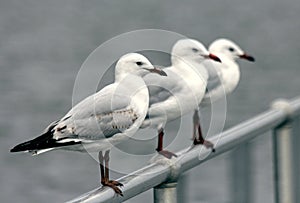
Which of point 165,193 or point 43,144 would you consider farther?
point 43,144

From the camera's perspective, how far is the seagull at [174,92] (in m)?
3.69

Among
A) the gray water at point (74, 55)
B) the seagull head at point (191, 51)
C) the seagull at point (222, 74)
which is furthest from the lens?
Answer: the gray water at point (74, 55)

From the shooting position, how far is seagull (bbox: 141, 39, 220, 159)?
12.1ft

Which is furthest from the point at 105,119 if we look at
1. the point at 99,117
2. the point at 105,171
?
the point at 105,171

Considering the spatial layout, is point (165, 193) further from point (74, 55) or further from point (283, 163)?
point (74, 55)

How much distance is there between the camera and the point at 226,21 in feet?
67.4

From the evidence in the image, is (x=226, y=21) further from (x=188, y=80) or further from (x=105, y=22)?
(x=188, y=80)

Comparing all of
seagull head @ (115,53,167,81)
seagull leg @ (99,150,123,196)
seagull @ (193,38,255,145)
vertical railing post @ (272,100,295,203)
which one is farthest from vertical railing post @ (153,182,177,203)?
vertical railing post @ (272,100,295,203)

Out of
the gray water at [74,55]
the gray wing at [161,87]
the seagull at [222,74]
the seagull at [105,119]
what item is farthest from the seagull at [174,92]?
the gray water at [74,55]

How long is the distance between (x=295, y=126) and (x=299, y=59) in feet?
48.0

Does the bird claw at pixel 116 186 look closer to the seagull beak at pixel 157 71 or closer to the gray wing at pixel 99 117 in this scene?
the gray wing at pixel 99 117

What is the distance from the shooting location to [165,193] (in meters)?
2.83

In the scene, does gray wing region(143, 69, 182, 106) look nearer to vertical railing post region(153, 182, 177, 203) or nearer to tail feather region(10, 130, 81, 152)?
tail feather region(10, 130, 81, 152)

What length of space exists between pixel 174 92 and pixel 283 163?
1.51 feet
